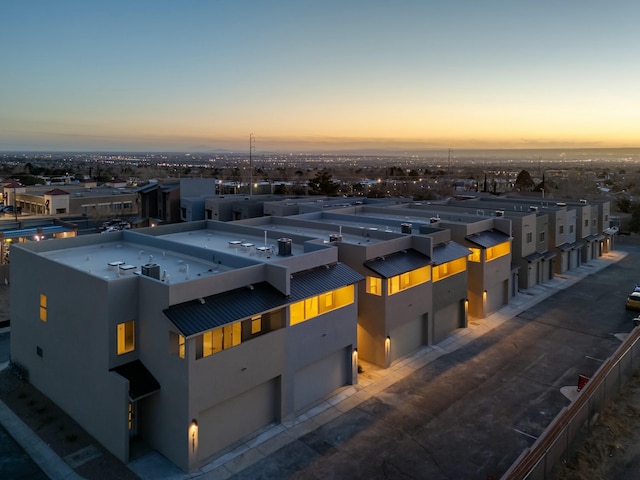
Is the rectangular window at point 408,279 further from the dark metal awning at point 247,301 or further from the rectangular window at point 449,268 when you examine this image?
the dark metal awning at point 247,301

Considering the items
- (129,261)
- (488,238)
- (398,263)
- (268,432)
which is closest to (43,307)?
(129,261)

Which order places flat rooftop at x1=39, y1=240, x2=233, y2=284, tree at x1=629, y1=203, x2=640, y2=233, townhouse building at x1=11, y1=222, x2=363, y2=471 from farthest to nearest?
tree at x1=629, y1=203, x2=640, y2=233
flat rooftop at x1=39, y1=240, x2=233, y2=284
townhouse building at x1=11, y1=222, x2=363, y2=471

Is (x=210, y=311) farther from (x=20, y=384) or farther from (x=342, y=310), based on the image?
(x=20, y=384)

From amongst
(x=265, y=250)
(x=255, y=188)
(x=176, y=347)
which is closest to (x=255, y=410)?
(x=176, y=347)

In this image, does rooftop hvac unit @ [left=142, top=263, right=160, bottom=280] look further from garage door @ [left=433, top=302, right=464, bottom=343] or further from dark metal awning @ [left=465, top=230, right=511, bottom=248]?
dark metal awning @ [left=465, top=230, right=511, bottom=248]

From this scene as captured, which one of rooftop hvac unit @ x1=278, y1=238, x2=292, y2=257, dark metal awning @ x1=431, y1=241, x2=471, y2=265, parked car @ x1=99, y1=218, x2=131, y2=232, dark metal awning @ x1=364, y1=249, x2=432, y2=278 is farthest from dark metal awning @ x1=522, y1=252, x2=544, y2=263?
parked car @ x1=99, y1=218, x2=131, y2=232
